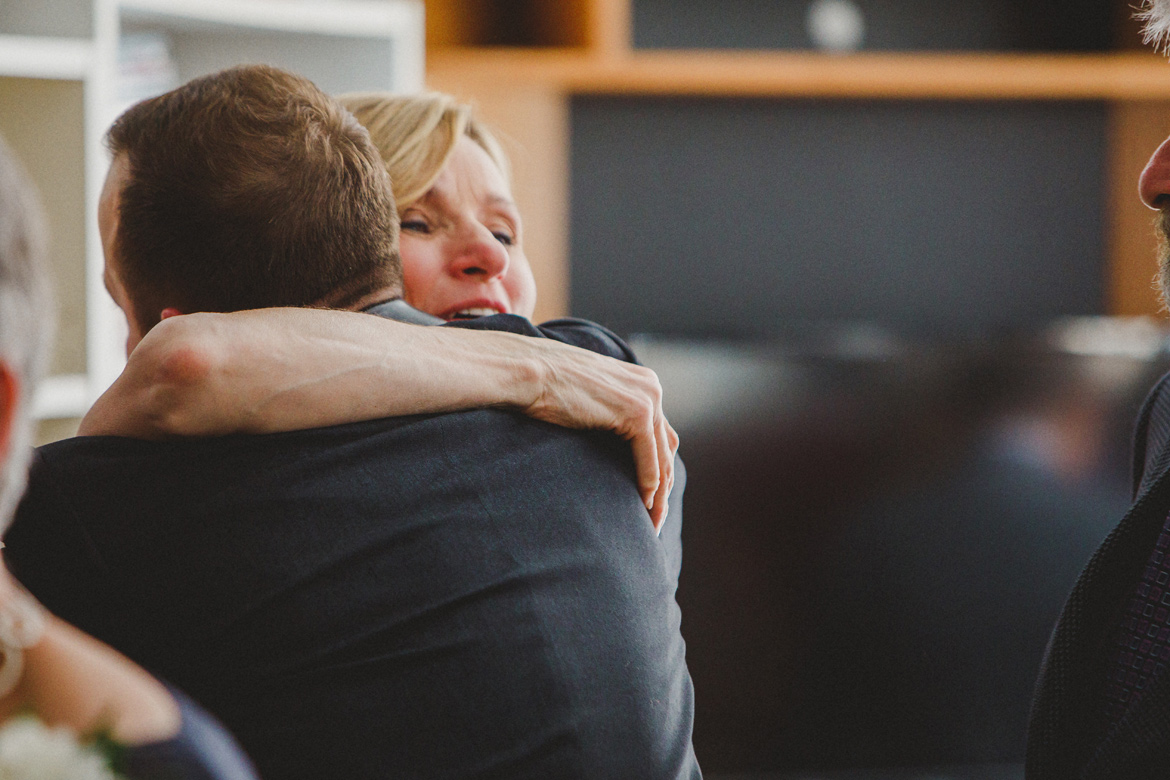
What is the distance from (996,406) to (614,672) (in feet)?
5.17

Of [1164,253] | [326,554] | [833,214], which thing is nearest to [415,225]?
[326,554]

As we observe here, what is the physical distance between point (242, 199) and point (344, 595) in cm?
34

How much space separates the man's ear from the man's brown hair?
39 centimetres

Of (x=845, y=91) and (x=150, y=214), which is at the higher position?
(x=845, y=91)

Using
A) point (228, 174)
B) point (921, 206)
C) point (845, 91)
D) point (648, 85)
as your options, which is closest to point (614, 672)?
point (228, 174)

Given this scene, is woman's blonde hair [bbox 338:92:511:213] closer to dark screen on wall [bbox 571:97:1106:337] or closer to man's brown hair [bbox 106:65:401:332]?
man's brown hair [bbox 106:65:401:332]

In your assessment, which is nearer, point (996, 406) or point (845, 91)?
point (996, 406)

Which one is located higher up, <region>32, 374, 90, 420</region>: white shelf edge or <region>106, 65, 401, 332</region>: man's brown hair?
<region>106, 65, 401, 332</region>: man's brown hair

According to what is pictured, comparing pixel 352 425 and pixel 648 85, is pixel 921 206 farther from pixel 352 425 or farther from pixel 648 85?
pixel 352 425

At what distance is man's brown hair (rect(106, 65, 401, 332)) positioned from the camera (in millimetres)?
884

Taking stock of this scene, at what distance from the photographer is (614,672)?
856 mm

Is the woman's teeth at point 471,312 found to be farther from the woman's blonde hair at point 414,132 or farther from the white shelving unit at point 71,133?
the white shelving unit at point 71,133

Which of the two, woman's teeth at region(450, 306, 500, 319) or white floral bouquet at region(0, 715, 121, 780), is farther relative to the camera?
woman's teeth at region(450, 306, 500, 319)

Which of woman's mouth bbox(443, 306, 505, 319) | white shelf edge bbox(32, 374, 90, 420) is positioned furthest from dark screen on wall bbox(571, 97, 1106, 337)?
woman's mouth bbox(443, 306, 505, 319)
